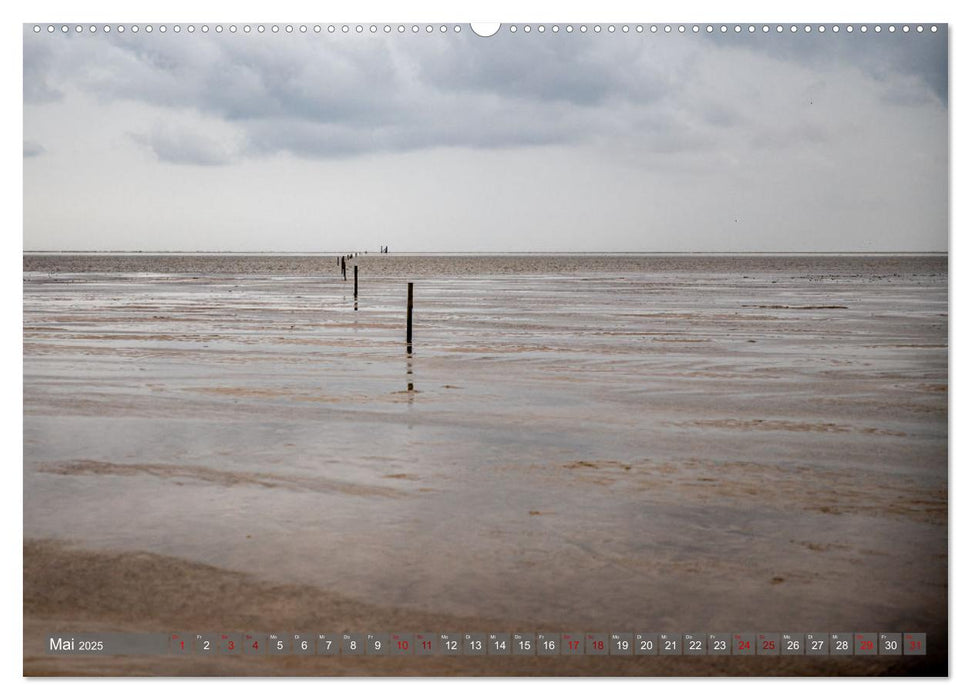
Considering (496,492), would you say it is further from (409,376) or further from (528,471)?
(409,376)

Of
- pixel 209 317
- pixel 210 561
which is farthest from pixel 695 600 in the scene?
pixel 209 317

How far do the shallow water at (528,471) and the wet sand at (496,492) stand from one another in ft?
0.13

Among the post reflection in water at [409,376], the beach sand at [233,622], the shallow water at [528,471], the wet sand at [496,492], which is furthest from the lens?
the post reflection in water at [409,376]

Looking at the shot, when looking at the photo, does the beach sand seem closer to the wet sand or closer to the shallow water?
the wet sand

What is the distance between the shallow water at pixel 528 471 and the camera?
8.14 meters

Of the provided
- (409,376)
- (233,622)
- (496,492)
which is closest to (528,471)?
(496,492)

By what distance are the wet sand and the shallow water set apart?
0.13 feet

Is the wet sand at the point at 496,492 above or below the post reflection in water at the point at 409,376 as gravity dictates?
below

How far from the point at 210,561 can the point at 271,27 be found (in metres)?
4.67

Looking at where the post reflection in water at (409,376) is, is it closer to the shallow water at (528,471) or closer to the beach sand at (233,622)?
the shallow water at (528,471)

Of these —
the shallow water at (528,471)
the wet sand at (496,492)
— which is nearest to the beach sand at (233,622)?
the wet sand at (496,492)

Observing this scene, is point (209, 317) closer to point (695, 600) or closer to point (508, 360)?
point (508, 360)

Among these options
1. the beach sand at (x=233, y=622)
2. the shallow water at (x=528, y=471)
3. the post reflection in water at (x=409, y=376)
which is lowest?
the beach sand at (x=233, y=622)

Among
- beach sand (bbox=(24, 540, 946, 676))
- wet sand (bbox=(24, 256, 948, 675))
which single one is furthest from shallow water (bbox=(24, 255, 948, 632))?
beach sand (bbox=(24, 540, 946, 676))
